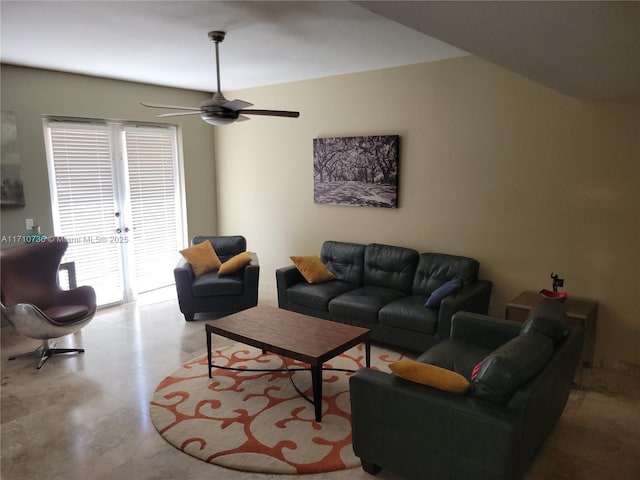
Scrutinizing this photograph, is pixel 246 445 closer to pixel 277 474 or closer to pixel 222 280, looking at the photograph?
pixel 277 474

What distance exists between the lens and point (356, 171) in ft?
17.6

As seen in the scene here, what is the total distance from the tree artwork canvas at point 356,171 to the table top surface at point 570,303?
5.45 feet

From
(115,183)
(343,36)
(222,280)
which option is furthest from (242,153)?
(343,36)

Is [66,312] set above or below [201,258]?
below

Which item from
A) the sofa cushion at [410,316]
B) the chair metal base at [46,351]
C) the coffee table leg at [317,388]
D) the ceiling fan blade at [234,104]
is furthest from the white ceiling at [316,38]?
the chair metal base at [46,351]

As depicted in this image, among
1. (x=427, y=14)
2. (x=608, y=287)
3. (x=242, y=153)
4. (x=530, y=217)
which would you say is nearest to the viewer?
(x=427, y=14)

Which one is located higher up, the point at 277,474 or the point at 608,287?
the point at 608,287

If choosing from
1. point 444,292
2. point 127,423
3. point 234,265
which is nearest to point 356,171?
point 234,265

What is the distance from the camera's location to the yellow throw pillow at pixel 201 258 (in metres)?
5.46

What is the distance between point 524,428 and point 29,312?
3889 mm

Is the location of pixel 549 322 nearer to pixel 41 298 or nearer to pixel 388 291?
pixel 388 291

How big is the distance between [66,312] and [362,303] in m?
2.77

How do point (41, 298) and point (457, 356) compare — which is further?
point (41, 298)

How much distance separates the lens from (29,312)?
3977mm
